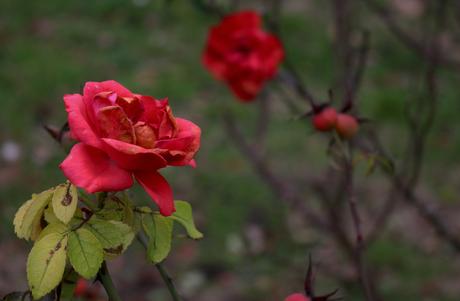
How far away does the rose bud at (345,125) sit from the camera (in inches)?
52.9

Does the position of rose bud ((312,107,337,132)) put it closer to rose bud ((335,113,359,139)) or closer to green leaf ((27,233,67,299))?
rose bud ((335,113,359,139))

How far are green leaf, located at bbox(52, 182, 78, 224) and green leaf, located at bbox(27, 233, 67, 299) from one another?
0.03 metres

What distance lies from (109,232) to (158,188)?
3.0 inches

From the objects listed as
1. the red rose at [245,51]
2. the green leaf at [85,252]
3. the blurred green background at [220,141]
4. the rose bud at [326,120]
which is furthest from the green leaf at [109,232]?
the blurred green background at [220,141]

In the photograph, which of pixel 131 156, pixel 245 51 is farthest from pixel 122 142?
pixel 245 51

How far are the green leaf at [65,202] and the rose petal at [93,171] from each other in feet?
0.10

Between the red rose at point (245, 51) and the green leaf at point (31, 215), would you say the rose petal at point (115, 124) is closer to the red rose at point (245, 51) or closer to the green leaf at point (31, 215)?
the green leaf at point (31, 215)

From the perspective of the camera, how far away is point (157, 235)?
102 cm

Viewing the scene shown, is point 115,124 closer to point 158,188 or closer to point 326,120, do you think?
point 158,188

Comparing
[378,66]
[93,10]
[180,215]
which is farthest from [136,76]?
[180,215]

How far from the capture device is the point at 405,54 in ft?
16.0

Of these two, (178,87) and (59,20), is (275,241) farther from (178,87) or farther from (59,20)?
(59,20)

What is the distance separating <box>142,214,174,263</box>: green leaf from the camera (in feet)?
3.30

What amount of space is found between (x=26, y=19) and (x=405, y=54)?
2338 millimetres
